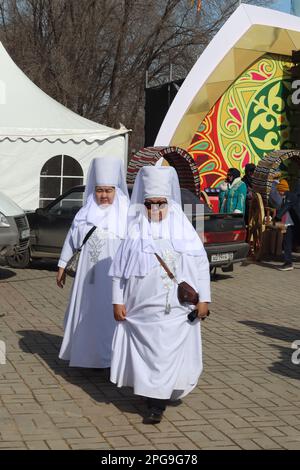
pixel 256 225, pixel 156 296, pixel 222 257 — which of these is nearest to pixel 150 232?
pixel 156 296

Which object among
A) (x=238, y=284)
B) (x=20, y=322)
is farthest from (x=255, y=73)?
(x=20, y=322)

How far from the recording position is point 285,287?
12070 millimetres

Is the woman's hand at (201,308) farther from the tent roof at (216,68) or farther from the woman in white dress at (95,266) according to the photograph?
the tent roof at (216,68)

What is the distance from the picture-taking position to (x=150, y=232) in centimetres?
556

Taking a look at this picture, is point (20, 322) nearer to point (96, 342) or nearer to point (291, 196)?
point (96, 342)

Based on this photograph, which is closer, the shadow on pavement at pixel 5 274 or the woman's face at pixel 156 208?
the woman's face at pixel 156 208

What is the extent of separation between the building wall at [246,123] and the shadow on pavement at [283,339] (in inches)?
361

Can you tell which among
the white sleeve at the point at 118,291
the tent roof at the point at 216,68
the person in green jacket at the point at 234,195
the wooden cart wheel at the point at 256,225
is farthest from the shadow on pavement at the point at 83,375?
the tent roof at the point at 216,68

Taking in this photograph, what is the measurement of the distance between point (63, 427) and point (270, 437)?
1.34 m

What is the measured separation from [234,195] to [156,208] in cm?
901

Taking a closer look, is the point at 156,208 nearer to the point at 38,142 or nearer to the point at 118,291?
the point at 118,291

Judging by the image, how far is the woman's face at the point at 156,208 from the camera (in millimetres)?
5531

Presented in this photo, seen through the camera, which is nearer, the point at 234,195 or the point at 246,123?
the point at 234,195

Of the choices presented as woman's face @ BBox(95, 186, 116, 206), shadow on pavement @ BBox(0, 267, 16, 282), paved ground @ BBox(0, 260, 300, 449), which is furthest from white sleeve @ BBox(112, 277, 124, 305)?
shadow on pavement @ BBox(0, 267, 16, 282)
